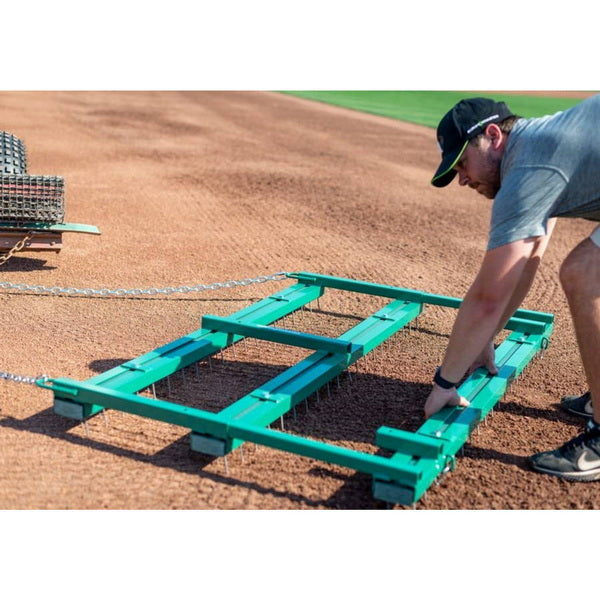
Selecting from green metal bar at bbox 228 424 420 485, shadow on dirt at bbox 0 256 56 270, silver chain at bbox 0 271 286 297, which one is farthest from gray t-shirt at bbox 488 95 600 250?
shadow on dirt at bbox 0 256 56 270

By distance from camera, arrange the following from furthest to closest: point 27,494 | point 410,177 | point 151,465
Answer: point 410,177 → point 151,465 → point 27,494

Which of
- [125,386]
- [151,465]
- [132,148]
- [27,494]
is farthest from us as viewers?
[132,148]

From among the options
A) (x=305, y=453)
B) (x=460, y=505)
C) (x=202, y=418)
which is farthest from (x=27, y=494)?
(x=460, y=505)

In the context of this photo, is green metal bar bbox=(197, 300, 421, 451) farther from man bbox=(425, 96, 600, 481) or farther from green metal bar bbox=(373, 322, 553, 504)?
man bbox=(425, 96, 600, 481)

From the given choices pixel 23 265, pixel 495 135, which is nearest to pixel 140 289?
pixel 23 265

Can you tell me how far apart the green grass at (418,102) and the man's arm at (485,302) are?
1498 centimetres

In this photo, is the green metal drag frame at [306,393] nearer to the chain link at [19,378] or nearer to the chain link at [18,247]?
the chain link at [19,378]

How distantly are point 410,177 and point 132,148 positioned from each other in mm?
4219

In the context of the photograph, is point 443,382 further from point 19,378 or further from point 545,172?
point 19,378

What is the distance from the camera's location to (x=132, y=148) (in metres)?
12.3

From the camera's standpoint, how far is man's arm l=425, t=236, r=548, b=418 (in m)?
3.53

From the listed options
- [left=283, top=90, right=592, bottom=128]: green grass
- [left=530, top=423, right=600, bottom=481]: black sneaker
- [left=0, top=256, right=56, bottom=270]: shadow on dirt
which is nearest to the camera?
[left=530, top=423, right=600, bottom=481]: black sneaker

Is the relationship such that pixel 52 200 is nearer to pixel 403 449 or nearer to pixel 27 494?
pixel 27 494

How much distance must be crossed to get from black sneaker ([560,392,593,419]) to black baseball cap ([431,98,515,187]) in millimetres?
1821
